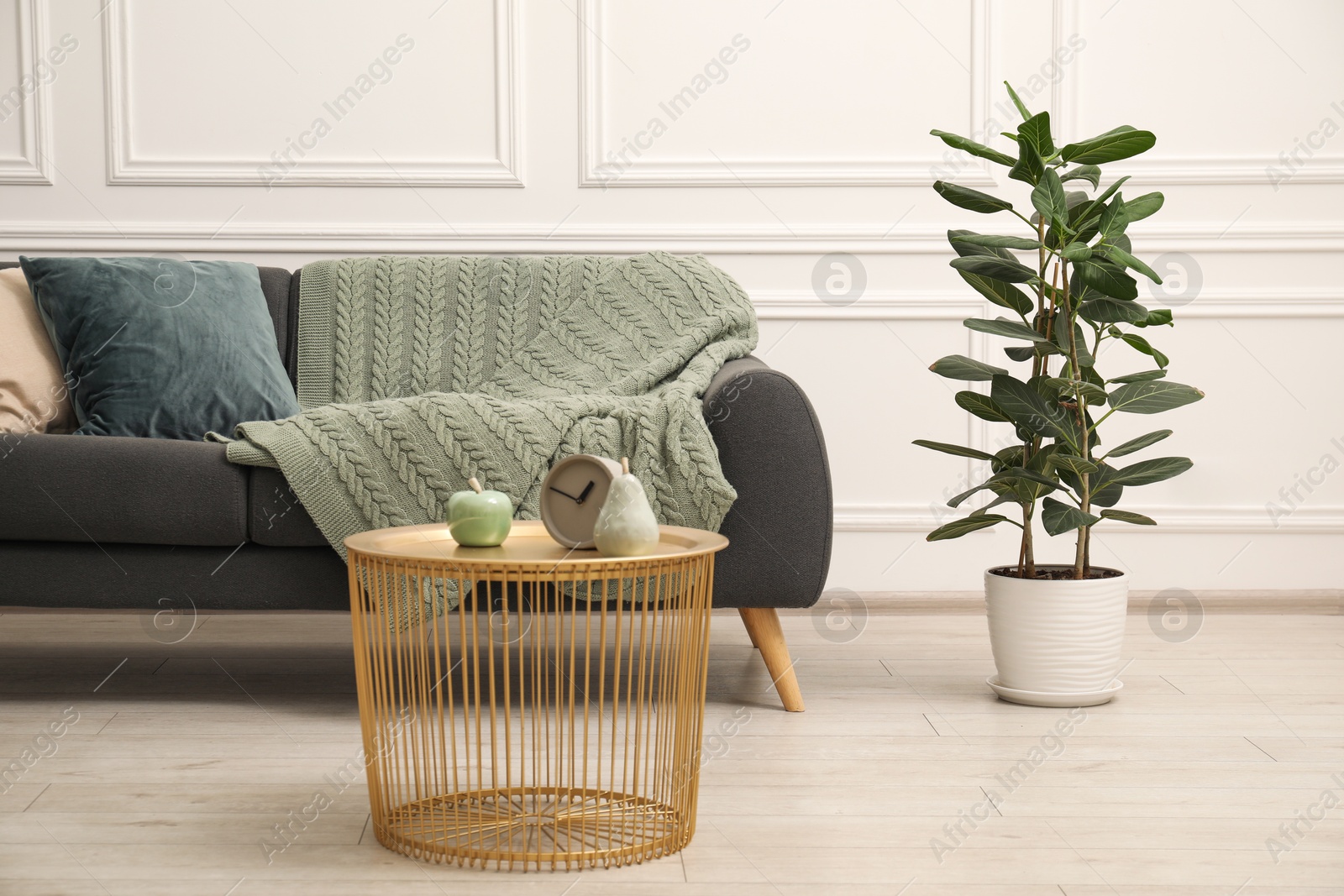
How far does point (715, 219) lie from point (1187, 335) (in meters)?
1.20

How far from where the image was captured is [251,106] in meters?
2.71

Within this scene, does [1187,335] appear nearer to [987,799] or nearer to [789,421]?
[789,421]

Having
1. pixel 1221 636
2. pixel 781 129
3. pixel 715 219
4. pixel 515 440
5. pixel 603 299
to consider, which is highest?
pixel 781 129

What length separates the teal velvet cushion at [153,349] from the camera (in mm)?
2154

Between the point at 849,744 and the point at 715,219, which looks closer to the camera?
the point at 849,744

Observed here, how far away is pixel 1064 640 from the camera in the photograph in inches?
75.9

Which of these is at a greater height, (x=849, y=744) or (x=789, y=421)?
(x=789, y=421)

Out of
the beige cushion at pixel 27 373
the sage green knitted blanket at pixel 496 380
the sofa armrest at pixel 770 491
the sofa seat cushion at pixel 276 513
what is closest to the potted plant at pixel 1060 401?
the sofa armrest at pixel 770 491

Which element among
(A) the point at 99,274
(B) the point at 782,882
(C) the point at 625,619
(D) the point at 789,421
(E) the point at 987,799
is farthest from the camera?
(C) the point at 625,619

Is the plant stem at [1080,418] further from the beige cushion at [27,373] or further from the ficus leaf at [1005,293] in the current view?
the beige cushion at [27,373]

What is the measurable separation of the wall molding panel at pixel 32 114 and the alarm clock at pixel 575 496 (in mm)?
2085

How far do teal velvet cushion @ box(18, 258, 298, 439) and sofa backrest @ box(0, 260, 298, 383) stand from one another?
10 centimetres

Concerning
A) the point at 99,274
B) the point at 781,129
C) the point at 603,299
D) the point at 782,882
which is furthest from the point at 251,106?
the point at 782,882

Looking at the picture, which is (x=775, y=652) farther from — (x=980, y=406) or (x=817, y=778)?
(x=980, y=406)
